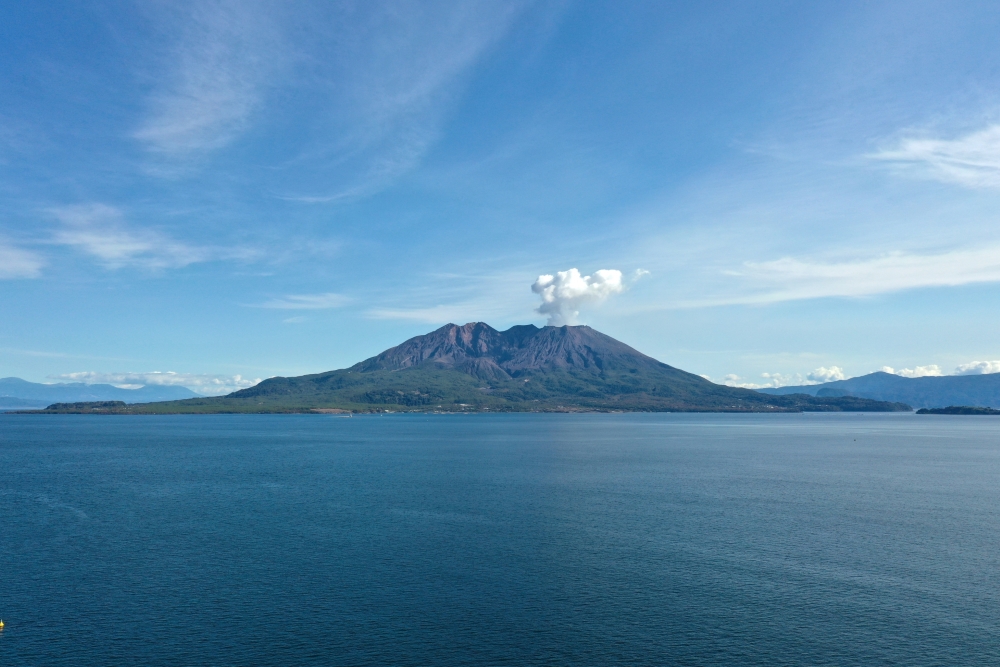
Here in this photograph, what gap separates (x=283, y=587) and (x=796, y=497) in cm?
7756

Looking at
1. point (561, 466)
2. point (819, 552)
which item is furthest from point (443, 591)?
point (561, 466)

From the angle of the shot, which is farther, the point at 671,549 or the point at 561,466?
the point at 561,466

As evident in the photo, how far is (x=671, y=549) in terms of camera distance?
6606 cm

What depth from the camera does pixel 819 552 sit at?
2542 inches

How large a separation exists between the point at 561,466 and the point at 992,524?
258ft

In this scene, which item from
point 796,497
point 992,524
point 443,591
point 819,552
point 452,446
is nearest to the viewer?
point 443,591

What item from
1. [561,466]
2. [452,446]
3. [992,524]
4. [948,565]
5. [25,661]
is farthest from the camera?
[452,446]

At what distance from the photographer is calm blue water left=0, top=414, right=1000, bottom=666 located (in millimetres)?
43062

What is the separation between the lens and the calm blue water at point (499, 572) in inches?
1695

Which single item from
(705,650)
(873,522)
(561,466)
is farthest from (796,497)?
(705,650)

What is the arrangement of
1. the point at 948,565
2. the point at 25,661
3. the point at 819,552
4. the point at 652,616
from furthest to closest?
1. the point at 819,552
2. the point at 948,565
3. the point at 652,616
4. the point at 25,661

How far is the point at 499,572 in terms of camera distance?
58.8 m

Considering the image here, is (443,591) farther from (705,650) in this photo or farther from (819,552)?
(819,552)

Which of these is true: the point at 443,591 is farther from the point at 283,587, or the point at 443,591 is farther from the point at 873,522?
the point at 873,522
